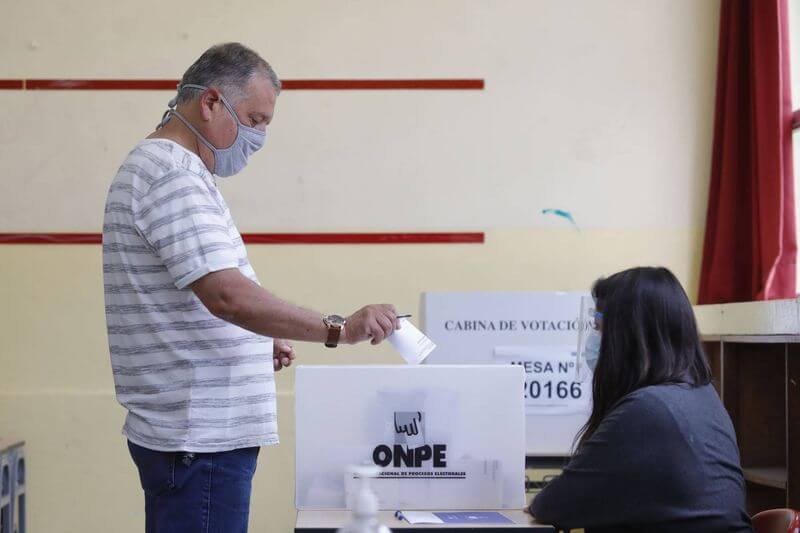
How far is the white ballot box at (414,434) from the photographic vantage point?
1.99 meters

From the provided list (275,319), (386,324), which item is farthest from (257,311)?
(386,324)

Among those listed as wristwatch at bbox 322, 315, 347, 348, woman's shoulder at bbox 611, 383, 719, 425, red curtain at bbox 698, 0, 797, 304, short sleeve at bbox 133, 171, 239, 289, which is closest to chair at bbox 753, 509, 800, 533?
woman's shoulder at bbox 611, 383, 719, 425

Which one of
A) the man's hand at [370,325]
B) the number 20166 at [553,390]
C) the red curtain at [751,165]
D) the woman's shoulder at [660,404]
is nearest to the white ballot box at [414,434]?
the man's hand at [370,325]

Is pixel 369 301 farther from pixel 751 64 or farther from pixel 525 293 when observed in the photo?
pixel 751 64

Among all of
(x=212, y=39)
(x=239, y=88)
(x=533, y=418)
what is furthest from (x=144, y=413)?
(x=212, y=39)

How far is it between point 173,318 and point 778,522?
1.24 meters

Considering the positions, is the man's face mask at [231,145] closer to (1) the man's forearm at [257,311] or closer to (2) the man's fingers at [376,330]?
(1) the man's forearm at [257,311]

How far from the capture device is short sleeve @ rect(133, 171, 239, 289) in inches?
69.7

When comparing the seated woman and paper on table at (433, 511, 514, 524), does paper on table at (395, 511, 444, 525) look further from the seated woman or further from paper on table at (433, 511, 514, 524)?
the seated woman

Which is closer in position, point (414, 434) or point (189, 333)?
point (189, 333)

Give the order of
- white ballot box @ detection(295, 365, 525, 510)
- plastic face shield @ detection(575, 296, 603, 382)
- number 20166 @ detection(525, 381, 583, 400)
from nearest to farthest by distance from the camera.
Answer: white ballot box @ detection(295, 365, 525, 510), plastic face shield @ detection(575, 296, 603, 382), number 20166 @ detection(525, 381, 583, 400)

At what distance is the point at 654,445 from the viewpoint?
1883 millimetres

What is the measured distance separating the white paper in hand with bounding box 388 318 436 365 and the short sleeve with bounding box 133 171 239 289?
1.15 ft

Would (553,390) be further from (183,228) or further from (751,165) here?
(183,228)
